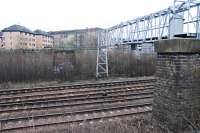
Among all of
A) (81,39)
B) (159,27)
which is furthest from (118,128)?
(81,39)

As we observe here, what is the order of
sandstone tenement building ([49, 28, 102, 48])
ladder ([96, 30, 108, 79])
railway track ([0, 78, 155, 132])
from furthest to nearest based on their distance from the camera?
sandstone tenement building ([49, 28, 102, 48])
ladder ([96, 30, 108, 79])
railway track ([0, 78, 155, 132])

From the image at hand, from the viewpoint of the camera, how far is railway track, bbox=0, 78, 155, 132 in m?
9.20

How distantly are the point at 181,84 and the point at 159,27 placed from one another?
481 cm

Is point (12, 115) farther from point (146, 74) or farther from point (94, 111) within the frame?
point (146, 74)

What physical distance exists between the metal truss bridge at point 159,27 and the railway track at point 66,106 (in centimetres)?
289

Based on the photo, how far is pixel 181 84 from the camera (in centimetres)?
571

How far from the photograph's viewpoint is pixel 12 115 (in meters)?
10.3

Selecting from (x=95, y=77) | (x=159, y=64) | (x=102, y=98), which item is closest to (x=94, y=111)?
(x=102, y=98)

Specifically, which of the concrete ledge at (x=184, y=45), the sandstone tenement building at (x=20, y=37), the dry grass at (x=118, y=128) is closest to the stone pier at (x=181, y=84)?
the concrete ledge at (x=184, y=45)

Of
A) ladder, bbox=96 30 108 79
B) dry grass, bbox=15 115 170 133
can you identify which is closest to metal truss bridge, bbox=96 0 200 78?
ladder, bbox=96 30 108 79

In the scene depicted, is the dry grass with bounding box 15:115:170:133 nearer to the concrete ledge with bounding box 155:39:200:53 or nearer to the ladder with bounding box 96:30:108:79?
the concrete ledge with bounding box 155:39:200:53

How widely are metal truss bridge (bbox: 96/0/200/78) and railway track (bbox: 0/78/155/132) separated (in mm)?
2889

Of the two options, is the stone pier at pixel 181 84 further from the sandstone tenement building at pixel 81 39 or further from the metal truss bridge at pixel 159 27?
the sandstone tenement building at pixel 81 39

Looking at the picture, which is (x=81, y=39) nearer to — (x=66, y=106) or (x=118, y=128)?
(x=66, y=106)
